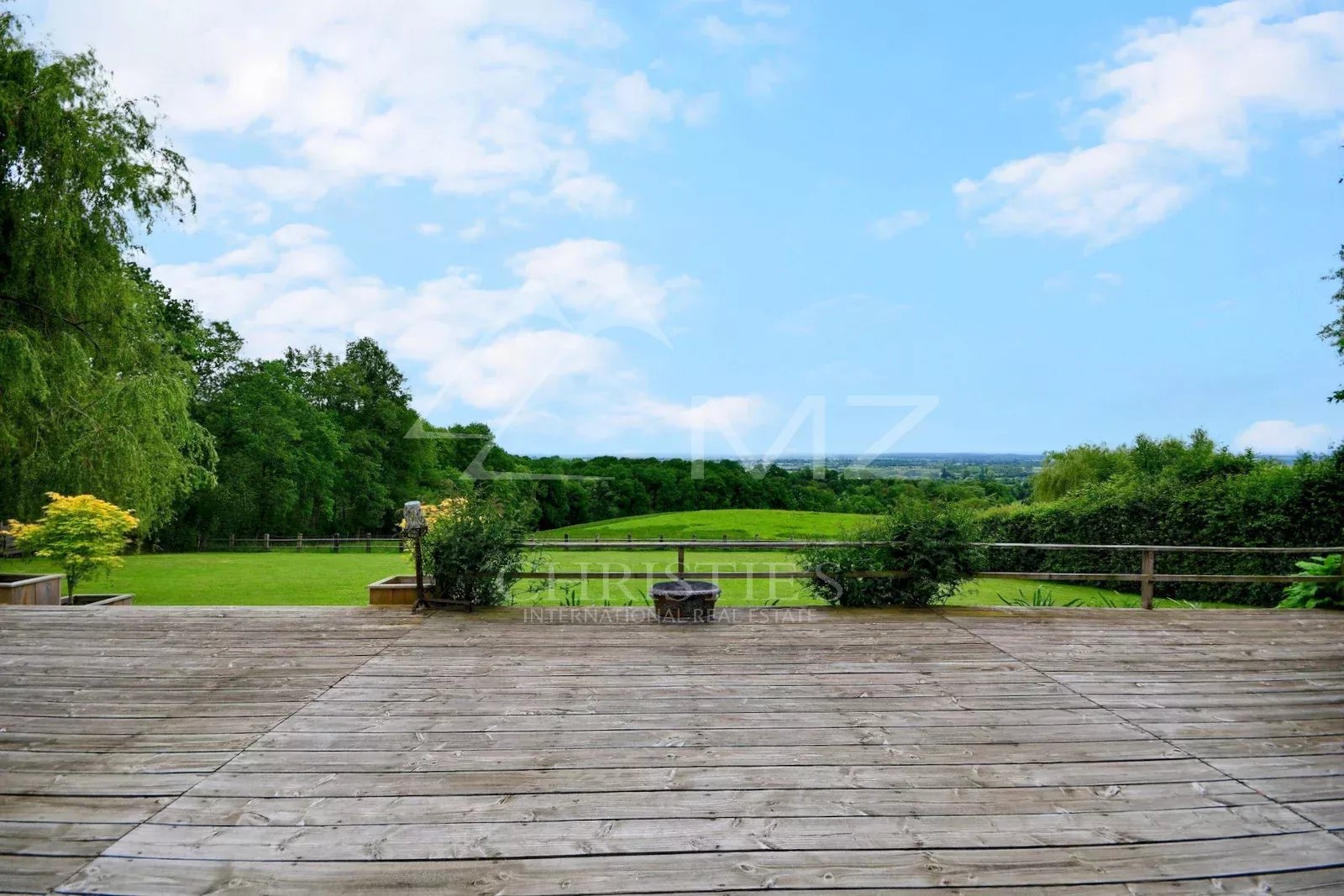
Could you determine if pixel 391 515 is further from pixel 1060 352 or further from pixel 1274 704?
pixel 1274 704

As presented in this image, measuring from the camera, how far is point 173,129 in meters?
11.1

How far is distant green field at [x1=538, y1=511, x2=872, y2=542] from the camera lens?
73.7 ft

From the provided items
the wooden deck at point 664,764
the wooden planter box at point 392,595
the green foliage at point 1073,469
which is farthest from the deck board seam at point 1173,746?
the green foliage at point 1073,469

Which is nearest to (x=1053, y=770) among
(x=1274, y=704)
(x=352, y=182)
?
(x=1274, y=704)

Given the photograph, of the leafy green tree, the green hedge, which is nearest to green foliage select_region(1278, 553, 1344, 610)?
the green hedge

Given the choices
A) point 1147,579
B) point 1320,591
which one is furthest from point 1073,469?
point 1147,579

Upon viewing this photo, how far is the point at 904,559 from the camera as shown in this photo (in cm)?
709

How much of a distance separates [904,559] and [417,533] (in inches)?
188

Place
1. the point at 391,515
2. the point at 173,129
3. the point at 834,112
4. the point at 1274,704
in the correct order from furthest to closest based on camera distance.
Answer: the point at 391,515 < the point at 834,112 < the point at 173,129 < the point at 1274,704

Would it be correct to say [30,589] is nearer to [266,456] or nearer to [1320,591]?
[1320,591]

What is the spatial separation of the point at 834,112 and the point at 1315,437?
9.17 meters

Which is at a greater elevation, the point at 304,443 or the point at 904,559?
the point at 304,443

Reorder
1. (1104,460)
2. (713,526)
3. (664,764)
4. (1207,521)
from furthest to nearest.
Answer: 1. (1104,460)
2. (713,526)
3. (1207,521)
4. (664,764)

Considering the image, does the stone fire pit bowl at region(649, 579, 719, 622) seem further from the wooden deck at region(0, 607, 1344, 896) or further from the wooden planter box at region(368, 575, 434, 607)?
the wooden planter box at region(368, 575, 434, 607)
